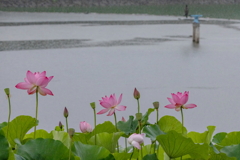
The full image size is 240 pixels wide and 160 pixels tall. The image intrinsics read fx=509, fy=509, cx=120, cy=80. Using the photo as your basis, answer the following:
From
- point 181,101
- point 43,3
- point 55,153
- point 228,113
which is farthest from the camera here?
point 43,3

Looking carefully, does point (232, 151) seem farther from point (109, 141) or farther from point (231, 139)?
point (109, 141)

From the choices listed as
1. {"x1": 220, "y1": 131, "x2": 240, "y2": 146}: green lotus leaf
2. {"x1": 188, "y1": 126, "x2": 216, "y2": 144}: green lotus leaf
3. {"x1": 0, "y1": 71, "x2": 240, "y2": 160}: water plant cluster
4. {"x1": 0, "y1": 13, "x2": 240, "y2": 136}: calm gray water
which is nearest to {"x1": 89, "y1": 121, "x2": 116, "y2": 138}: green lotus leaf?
{"x1": 0, "y1": 71, "x2": 240, "y2": 160}: water plant cluster

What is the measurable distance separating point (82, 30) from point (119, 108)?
17761 millimetres

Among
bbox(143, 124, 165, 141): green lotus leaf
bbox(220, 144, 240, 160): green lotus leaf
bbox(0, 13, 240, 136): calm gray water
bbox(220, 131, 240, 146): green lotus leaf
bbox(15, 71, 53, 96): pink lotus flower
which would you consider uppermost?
bbox(15, 71, 53, 96): pink lotus flower

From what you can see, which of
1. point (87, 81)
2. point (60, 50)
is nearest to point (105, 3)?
point (60, 50)

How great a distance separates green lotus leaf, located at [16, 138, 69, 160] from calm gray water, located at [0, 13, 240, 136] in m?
3.92

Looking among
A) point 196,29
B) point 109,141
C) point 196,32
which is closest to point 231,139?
point 109,141

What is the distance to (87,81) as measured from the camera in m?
8.33

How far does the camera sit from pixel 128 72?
9.30 meters

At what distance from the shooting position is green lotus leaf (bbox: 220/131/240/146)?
5.89ft

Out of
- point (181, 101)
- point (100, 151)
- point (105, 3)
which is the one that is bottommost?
point (105, 3)

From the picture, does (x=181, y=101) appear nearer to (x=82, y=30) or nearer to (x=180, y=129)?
(x=180, y=129)

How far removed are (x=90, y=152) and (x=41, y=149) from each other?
0.48 ft

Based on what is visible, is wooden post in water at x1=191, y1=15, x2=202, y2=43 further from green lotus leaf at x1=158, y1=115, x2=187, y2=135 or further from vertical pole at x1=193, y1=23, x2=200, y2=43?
green lotus leaf at x1=158, y1=115, x2=187, y2=135
